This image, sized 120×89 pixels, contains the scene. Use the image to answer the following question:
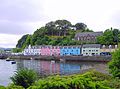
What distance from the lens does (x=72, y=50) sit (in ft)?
430

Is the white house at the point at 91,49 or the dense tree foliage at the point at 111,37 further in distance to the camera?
the white house at the point at 91,49

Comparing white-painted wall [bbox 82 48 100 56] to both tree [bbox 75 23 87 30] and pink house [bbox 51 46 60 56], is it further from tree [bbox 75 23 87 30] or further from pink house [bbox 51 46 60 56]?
tree [bbox 75 23 87 30]

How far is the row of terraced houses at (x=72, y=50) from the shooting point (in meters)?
120

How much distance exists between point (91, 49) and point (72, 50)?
10.4 meters

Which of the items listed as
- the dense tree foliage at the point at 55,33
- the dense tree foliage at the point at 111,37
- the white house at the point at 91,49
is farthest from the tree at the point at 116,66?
the dense tree foliage at the point at 55,33

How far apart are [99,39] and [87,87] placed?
112 meters

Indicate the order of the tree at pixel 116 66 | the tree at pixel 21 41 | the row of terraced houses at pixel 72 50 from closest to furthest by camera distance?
the tree at pixel 116 66, the row of terraced houses at pixel 72 50, the tree at pixel 21 41

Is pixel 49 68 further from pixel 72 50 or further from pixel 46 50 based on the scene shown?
pixel 46 50

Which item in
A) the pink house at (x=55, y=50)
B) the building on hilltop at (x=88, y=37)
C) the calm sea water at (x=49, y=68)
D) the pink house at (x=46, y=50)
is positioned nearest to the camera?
the calm sea water at (x=49, y=68)

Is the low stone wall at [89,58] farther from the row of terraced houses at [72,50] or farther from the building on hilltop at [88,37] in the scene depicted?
the building on hilltop at [88,37]

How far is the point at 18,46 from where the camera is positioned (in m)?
188

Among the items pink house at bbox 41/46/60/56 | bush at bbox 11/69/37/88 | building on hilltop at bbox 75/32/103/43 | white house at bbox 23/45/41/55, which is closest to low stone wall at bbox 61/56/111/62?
building on hilltop at bbox 75/32/103/43

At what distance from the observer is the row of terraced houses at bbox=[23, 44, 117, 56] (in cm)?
11999

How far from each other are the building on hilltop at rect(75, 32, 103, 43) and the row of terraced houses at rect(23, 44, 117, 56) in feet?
25.5
